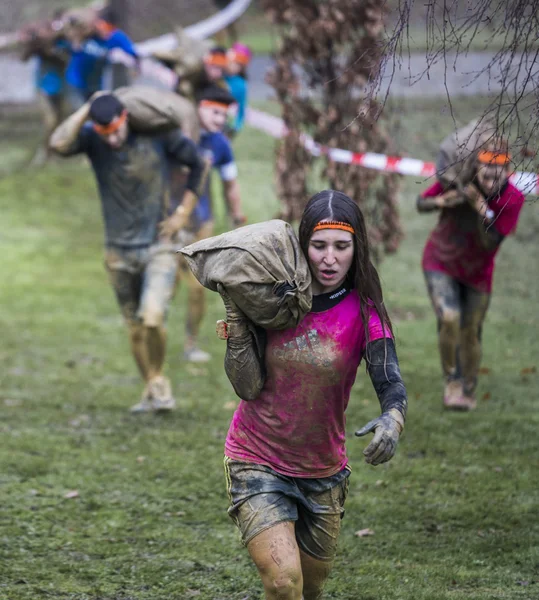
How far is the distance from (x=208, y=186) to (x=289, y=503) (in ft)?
21.1

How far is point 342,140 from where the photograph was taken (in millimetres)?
10820

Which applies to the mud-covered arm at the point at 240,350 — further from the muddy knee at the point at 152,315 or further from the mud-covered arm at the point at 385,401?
the muddy knee at the point at 152,315

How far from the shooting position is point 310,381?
3836 mm

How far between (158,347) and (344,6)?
13.6 ft

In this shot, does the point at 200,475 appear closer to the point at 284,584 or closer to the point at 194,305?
the point at 284,584

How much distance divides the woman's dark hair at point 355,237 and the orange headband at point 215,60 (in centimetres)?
740

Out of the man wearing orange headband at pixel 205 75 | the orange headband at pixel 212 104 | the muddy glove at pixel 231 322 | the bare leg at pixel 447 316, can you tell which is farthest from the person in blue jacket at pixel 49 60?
the muddy glove at pixel 231 322

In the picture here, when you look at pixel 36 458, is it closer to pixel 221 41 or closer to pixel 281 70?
pixel 281 70

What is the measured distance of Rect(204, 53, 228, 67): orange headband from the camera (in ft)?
35.9

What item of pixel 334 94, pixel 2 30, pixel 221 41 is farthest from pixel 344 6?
pixel 2 30

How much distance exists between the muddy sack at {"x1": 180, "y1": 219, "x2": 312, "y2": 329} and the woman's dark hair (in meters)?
0.09

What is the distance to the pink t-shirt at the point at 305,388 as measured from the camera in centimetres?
383

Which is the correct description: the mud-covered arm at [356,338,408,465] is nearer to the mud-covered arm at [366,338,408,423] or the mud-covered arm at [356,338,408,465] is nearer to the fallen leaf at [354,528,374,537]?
the mud-covered arm at [366,338,408,423]

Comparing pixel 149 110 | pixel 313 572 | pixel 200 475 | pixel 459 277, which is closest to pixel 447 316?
pixel 459 277
